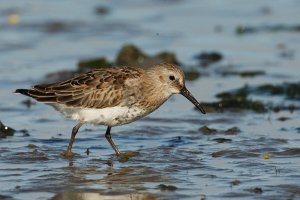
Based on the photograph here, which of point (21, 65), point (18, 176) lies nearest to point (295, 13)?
point (21, 65)

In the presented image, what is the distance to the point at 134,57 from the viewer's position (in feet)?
51.8

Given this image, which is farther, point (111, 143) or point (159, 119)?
point (159, 119)

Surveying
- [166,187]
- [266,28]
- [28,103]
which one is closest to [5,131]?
[28,103]

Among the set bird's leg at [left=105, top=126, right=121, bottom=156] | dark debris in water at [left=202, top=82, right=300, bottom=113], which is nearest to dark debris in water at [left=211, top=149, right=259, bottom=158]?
bird's leg at [left=105, top=126, right=121, bottom=156]

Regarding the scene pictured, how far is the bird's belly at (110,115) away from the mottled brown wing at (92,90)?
68 mm

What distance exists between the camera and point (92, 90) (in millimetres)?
10789

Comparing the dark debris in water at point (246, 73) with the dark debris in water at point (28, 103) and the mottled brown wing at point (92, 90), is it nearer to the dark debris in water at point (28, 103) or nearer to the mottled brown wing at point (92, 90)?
the dark debris in water at point (28, 103)

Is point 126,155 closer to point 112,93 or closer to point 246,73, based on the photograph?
point 112,93

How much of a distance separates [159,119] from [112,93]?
2.13 meters

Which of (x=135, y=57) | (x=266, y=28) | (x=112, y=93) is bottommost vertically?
(x=112, y=93)

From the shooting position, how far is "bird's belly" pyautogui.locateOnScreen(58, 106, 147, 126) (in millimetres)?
10570

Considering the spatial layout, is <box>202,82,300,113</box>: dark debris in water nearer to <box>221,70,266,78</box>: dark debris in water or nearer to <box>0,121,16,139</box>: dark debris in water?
<box>221,70,266,78</box>: dark debris in water

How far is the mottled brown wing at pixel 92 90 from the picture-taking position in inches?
420

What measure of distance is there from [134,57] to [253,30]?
3598 mm
